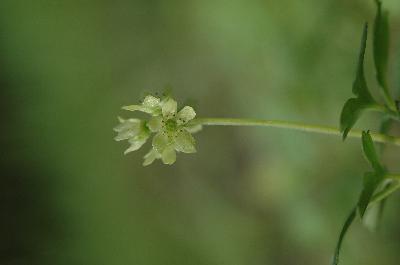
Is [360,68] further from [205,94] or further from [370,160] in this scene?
[205,94]

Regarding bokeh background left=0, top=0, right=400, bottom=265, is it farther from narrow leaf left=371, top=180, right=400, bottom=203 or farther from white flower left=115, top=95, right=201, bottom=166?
white flower left=115, top=95, right=201, bottom=166

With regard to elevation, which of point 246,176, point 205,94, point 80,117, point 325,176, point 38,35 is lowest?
point 325,176

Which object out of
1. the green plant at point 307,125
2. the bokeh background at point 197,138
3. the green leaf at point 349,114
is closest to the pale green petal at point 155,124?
the green plant at point 307,125

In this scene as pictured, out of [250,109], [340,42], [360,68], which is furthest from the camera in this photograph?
[250,109]

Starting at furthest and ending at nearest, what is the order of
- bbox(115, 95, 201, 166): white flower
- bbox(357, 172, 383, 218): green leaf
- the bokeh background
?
the bokeh background, bbox(115, 95, 201, 166): white flower, bbox(357, 172, 383, 218): green leaf

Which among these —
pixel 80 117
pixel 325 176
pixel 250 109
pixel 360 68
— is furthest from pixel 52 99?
pixel 360 68

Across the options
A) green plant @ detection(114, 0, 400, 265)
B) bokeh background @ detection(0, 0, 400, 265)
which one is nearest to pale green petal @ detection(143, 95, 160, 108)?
green plant @ detection(114, 0, 400, 265)
